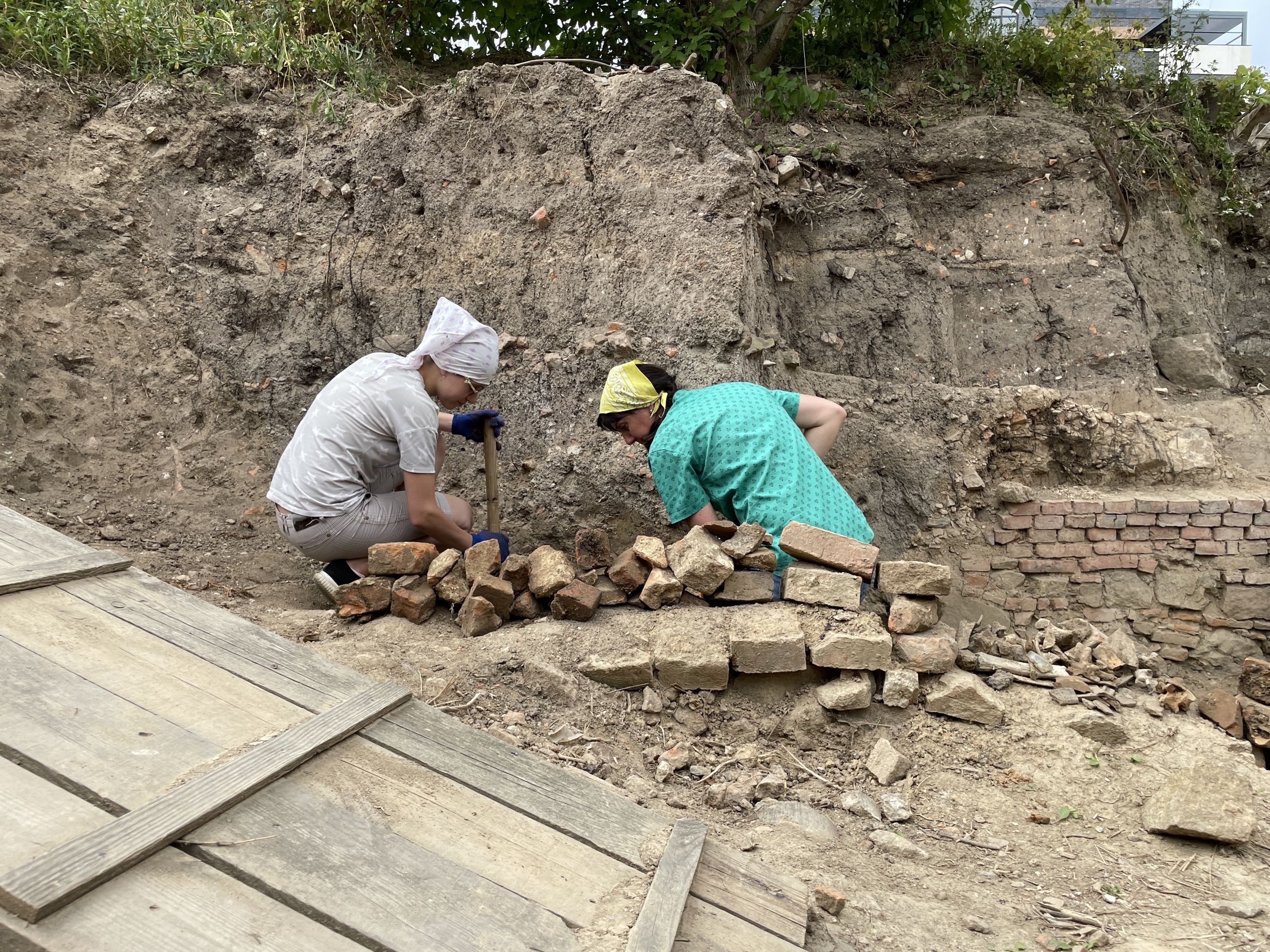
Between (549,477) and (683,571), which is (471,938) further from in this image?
(549,477)

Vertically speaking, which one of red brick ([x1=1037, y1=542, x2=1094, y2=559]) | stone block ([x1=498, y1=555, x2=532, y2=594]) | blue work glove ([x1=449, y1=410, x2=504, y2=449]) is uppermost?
blue work glove ([x1=449, y1=410, x2=504, y2=449])

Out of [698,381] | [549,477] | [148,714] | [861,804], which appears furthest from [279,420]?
[861,804]

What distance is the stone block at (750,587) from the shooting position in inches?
121

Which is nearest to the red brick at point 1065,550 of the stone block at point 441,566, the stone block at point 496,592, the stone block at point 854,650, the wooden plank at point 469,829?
the stone block at point 854,650

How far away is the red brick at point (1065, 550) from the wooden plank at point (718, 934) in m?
3.89

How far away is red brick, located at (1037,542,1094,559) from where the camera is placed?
4863 millimetres

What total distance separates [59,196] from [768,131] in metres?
4.17

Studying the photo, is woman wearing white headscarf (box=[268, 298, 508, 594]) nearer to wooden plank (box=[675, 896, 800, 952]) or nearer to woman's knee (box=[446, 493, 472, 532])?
woman's knee (box=[446, 493, 472, 532])

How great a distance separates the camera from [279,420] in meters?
4.69

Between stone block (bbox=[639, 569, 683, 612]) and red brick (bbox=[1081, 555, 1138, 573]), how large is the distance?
2.98 metres

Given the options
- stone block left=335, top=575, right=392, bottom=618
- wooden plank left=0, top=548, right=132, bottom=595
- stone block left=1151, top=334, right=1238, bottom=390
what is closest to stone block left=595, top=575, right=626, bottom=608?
stone block left=335, top=575, right=392, bottom=618

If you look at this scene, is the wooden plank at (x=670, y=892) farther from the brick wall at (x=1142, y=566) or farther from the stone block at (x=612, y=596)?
the brick wall at (x=1142, y=566)

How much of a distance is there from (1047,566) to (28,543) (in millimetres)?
4799

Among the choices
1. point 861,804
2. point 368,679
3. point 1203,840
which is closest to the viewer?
point 368,679
